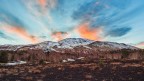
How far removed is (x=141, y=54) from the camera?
169750 mm

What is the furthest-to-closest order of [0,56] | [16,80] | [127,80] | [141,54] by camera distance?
[141,54] → [0,56] → [16,80] → [127,80]

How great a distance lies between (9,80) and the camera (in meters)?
40.7

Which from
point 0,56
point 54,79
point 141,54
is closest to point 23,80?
point 54,79

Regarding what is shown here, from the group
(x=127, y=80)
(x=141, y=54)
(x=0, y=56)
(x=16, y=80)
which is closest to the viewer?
(x=127, y=80)

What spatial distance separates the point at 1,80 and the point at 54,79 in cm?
750

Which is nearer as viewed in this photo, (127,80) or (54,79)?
(127,80)

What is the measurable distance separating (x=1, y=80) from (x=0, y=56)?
66636mm

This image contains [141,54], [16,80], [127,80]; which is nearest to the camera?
[127,80]

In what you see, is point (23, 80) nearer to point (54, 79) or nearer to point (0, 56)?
point (54, 79)

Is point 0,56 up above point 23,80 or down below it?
above

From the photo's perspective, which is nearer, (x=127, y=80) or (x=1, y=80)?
(x=127, y=80)

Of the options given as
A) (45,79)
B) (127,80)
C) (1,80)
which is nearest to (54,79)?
(45,79)

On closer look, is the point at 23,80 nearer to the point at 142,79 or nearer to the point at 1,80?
the point at 1,80

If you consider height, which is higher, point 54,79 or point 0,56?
point 0,56
